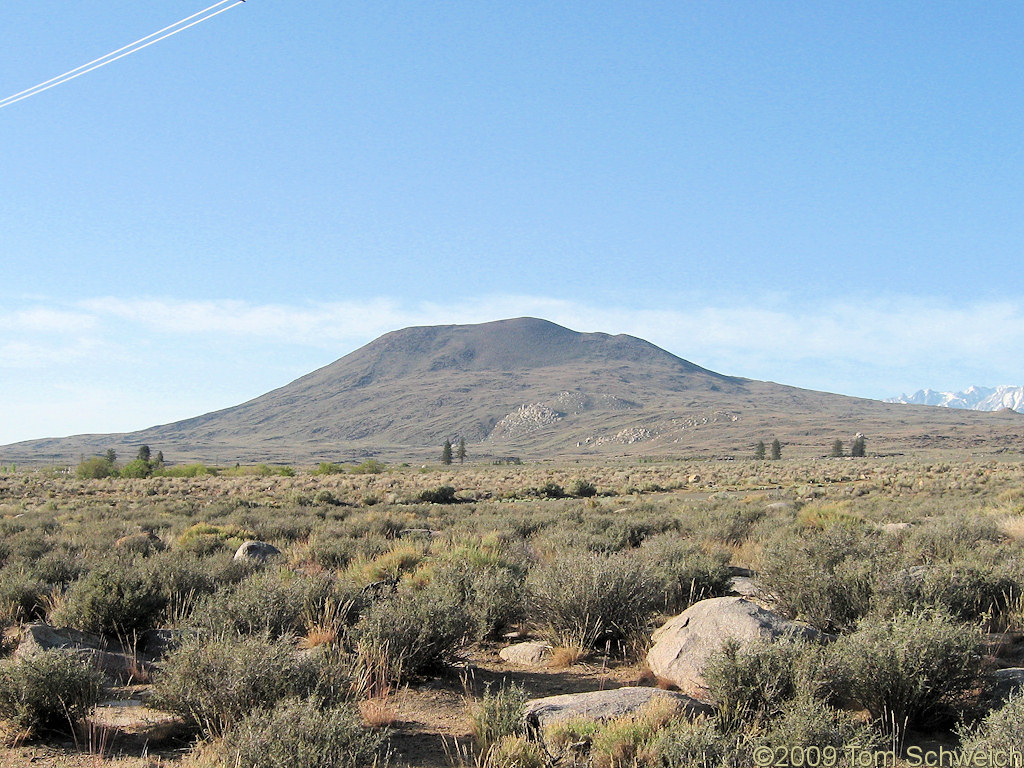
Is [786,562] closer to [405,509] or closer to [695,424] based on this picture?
[405,509]

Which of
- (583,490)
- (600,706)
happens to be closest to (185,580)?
(600,706)

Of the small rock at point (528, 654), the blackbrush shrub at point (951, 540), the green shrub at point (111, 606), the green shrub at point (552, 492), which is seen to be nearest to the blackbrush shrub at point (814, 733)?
the small rock at point (528, 654)

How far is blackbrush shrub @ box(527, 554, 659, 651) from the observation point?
25.0 feet

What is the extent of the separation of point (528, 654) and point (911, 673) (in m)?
3.80

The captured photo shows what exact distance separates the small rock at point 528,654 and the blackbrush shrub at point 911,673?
3.15 m

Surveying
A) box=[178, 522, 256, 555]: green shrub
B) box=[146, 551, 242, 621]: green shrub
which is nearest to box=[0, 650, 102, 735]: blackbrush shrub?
box=[146, 551, 242, 621]: green shrub

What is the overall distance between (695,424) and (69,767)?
188 m

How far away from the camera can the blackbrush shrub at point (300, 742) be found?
3771 millimetres

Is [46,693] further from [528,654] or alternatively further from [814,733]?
[814,733]

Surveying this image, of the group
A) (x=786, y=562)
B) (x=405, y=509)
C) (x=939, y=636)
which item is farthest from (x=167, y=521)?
(x=939, y=636)

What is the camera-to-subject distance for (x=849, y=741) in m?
4.18

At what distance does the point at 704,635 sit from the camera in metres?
6.48

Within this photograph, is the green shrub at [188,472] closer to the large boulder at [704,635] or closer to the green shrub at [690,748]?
the large boulder at [704,635]

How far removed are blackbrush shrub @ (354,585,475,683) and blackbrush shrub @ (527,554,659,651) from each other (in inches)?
44.9
